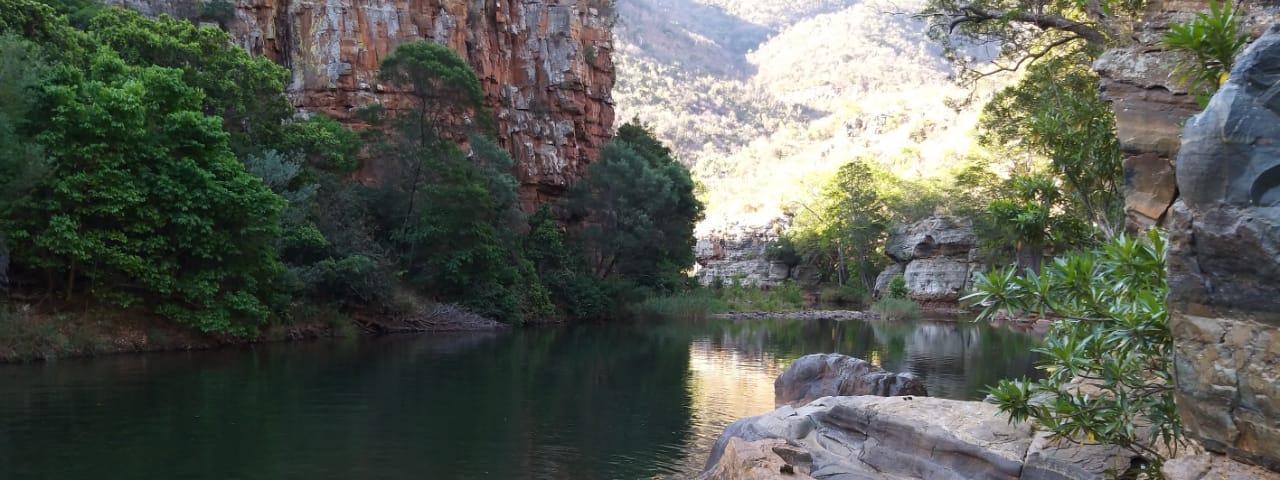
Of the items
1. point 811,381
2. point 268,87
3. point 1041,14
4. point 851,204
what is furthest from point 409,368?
point 851,204

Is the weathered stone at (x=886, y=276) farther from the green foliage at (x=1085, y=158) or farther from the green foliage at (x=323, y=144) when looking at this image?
the green foliage at (x=1085, y=158)

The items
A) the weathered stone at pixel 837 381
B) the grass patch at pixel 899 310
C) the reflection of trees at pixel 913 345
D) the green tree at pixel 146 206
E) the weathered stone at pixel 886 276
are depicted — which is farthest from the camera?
the weathered stone at pixel 886 276

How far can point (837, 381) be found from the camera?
15.2 metres

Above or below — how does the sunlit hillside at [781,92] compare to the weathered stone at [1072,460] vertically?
above

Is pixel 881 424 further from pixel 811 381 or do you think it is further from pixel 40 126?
pixel 40 126

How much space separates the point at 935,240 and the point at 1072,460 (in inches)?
1853

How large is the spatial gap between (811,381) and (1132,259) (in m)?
9.13

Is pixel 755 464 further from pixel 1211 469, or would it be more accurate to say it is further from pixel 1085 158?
pixel 1085 158

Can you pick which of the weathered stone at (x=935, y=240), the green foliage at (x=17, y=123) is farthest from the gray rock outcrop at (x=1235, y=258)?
the weathered stone at (x=935, y=240)

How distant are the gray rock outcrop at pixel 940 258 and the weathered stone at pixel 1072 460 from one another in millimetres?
44317

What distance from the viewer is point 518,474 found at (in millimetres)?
10391

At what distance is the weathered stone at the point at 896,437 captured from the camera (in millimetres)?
8516

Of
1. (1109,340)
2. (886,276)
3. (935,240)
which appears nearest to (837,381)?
(1109,340)

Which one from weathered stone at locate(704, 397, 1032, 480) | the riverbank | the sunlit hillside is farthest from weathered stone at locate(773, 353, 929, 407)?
the sunlit hillside
